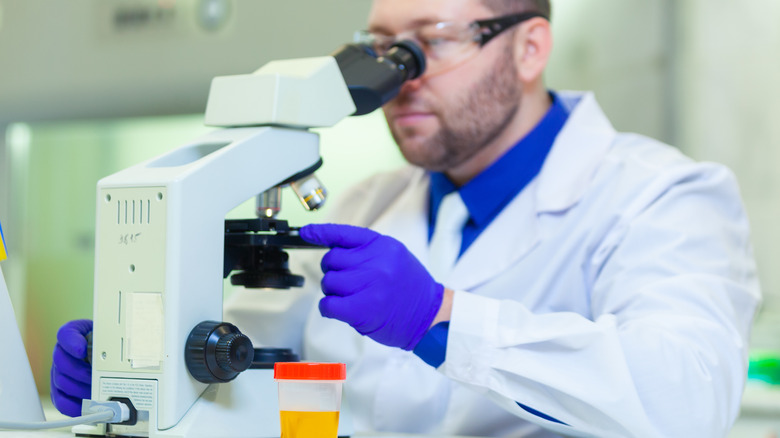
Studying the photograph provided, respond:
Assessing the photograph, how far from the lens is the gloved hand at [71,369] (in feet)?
3.84

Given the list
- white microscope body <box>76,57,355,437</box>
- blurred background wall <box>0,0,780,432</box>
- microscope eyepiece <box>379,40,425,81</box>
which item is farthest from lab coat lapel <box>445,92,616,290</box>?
blurred background wall <box>0,0,780,432</box>

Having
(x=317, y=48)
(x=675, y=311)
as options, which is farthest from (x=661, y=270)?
(x=317, y=48)

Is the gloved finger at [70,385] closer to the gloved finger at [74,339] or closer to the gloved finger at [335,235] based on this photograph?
the gloved finger at [74,339]

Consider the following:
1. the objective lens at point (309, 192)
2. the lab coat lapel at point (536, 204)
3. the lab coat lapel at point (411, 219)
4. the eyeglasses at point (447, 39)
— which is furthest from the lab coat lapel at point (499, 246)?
the objective lens at point (309, 192)

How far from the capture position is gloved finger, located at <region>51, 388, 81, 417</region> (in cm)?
123

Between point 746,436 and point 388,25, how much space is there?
1.33 m

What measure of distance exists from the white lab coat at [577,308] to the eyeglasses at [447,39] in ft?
0.85

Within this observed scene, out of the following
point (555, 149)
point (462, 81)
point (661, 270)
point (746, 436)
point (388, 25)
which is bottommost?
point (746, 436)

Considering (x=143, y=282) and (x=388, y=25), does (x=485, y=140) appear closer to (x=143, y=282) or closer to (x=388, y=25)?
(x=388, y=25)

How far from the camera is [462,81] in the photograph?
5.33 ft

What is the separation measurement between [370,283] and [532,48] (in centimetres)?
91

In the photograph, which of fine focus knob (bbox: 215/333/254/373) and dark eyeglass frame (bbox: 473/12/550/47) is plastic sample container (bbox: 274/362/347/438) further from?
dark eyeglass frame (bbox: 473/12/550/47)

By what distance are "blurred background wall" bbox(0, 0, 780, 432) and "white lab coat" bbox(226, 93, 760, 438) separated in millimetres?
691

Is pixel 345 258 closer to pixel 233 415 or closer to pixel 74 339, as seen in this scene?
pixel 233 415
